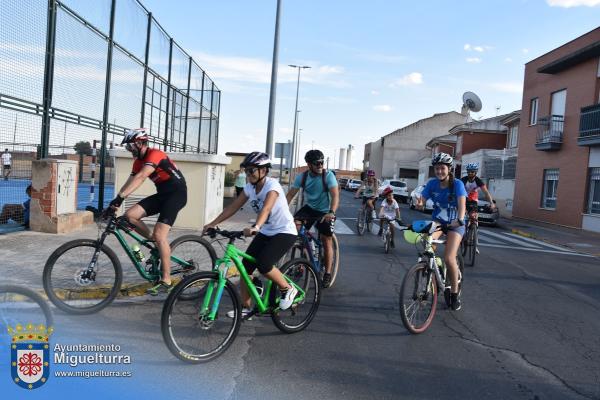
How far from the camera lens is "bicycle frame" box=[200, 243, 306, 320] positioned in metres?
4.09

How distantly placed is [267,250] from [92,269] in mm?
1885

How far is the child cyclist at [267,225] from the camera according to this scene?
177 inches

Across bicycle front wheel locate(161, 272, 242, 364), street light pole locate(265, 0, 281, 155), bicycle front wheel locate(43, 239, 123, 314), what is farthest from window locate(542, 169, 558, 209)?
bicycle front wheel locate(161, 272, 242, 364)

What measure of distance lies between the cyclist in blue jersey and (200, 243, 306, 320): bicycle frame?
188 cm

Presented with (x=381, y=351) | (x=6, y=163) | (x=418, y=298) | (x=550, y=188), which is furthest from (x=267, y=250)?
(x=550, y=188)

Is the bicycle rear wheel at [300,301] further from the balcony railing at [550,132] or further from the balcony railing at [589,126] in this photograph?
the balcony railing at [550,132]

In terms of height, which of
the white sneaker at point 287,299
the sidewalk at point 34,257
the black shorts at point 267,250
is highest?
the black shorts at point 267,250

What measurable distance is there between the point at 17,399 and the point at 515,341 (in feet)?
14.1

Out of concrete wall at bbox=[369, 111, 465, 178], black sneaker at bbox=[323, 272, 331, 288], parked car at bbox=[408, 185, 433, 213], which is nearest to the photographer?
black sneaker at bbox=[323, 272, 331, 288]

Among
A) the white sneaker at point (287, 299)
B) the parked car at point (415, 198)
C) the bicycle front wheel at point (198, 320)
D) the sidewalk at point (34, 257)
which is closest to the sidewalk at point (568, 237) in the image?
the parked car at point (415, 198)

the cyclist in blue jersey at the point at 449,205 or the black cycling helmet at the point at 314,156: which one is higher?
the black cycling helmet at the point at 314,156

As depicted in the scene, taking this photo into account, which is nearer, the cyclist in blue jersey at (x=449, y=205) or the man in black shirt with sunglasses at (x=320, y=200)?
the cyclist in blue jersey at (x=449, y=205)

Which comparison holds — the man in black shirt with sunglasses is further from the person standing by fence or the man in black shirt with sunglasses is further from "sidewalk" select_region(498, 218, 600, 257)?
"sidewalk" select_region(498, 218, 600, 257)

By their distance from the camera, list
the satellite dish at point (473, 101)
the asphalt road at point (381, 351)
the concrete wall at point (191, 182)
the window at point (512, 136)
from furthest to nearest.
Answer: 1. the satellite dish at point (473, 101)
2. the window at point (512, 136)
3. the concrete wall at point (191, 182)
4. the asphalt road at point (381, 351)
